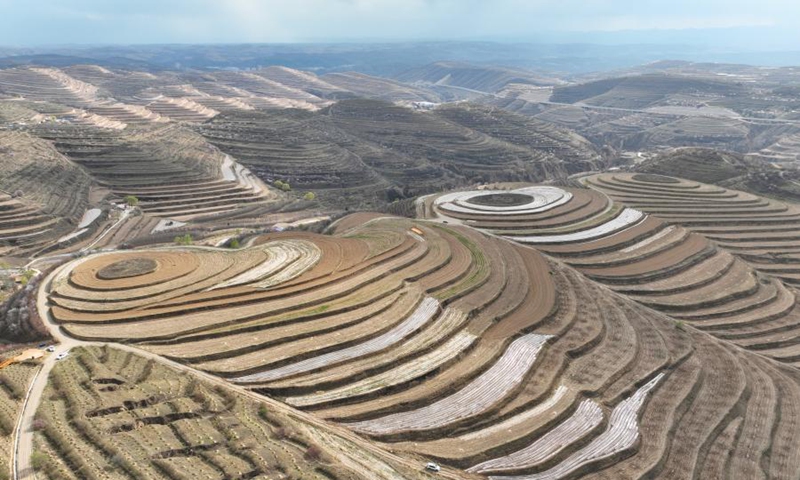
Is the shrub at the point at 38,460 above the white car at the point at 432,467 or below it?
above

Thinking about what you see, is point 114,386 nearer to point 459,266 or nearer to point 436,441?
point 436,441

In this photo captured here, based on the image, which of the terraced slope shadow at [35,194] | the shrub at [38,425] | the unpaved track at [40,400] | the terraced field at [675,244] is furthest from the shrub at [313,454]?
the terraced slope shadow at [35,194]

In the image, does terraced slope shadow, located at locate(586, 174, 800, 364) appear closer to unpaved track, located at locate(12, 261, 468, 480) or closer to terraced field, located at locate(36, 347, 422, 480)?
unpaved track, located at locate(12, 261, 468, 480)

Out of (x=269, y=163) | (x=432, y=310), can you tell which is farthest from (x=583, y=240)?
(x=269, y=163)

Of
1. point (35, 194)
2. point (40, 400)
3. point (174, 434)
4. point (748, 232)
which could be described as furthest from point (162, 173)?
point (748, 232)

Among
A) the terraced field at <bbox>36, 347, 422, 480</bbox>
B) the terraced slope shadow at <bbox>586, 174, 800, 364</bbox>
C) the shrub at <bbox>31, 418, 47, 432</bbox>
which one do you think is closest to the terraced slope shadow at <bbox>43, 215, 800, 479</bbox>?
the terraced field at <bbox>36, 347, 422, 480</bbox>

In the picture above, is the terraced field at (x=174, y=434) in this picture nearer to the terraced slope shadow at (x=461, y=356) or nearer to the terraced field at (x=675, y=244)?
the terraced slope shadow at (x=461, y=356)
